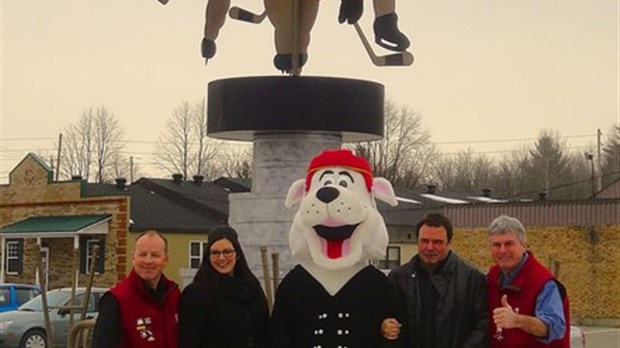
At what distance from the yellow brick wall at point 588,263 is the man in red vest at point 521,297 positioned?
2138cm

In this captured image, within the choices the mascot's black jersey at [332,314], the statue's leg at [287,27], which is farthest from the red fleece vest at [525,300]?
the statue's leg at [287,27]

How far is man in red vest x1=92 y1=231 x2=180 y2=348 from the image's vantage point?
5160 millimetres

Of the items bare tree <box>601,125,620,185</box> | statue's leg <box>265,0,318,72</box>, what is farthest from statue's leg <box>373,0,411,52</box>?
bare tree <box>601,125,620,185</box>

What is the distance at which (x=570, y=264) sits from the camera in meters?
27.3

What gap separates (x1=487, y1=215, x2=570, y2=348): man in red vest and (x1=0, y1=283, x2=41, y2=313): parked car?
14.6 m

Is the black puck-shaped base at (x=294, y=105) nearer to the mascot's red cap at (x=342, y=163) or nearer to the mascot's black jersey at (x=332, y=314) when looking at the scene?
the mascot's red cap at (x=342, y=163)

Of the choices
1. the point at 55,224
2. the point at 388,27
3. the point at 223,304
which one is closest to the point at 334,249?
the point at 223,304

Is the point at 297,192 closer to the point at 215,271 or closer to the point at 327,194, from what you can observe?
the point at 327,194

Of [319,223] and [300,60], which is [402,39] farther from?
[319,223]

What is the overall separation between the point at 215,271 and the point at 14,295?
14440 mm

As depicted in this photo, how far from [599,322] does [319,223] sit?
22.6 m

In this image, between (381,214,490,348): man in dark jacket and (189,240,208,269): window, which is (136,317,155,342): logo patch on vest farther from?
(189,240,208,269): window

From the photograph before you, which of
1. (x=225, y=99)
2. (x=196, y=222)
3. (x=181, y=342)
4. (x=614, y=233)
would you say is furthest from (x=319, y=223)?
(x=196, y=222)

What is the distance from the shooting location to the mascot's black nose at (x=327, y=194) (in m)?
5.69
